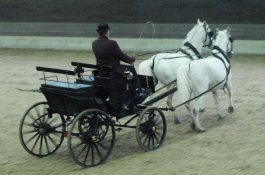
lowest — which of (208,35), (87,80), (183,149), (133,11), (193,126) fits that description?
(183,149)

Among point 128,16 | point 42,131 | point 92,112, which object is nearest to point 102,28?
point 92,112

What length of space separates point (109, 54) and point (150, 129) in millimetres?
1284

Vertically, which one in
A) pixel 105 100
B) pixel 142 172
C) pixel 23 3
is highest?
pixel 23 3

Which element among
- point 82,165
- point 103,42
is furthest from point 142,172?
point 103,42

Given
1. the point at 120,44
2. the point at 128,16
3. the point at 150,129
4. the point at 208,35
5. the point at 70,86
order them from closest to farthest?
the point at 70,86 → the point at 150,129 → the point at 208,35 → the point at 120,44 → the point at 128,16

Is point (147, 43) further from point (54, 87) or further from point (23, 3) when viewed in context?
point (54, 87)

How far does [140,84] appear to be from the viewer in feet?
29.8

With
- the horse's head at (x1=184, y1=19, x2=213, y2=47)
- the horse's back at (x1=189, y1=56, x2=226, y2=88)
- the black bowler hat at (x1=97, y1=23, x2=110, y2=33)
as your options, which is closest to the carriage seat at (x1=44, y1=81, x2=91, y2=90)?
the black bowler hat at (x1=97, y1=23, x2=110, y2=33)

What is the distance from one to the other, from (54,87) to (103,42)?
3.49 ft

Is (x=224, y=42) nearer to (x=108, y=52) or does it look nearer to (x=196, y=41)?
(x=196, y=41)

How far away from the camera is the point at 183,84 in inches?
370

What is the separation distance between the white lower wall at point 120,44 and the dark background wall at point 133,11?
0.72 meters

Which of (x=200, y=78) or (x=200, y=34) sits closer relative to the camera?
(x=200, y=78)

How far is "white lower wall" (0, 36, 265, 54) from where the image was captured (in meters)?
19.4
